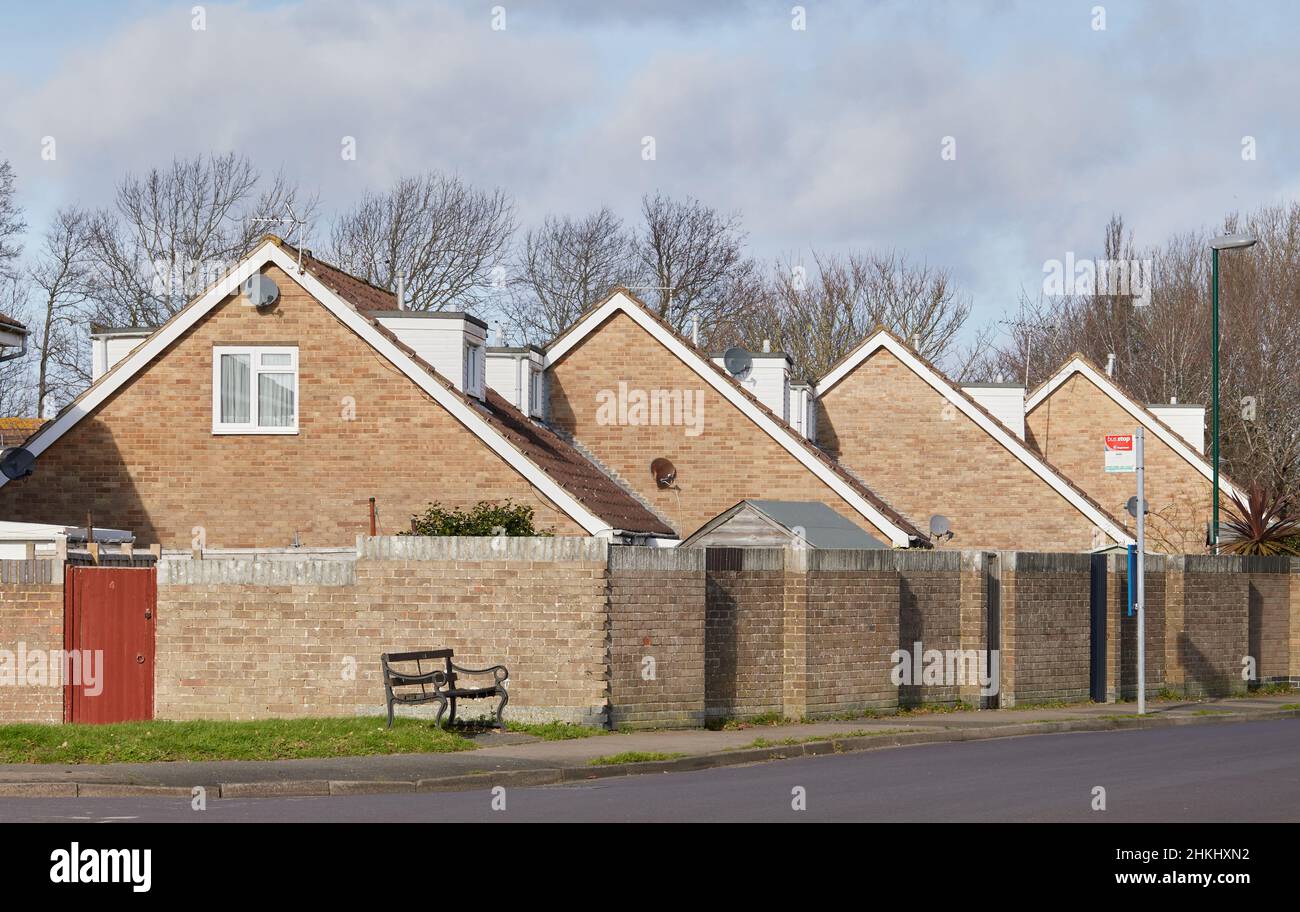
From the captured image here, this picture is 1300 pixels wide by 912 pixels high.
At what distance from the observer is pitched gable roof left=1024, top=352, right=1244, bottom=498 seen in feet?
146

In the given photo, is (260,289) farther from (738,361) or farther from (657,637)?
(738,361)

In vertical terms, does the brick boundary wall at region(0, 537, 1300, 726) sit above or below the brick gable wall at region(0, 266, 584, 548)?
below

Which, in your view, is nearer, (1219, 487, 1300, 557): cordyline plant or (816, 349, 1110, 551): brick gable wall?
(1219, 487, 1300, 557): cordyline plant

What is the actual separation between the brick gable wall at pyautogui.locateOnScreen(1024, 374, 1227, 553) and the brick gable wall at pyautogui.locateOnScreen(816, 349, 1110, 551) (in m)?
5.59

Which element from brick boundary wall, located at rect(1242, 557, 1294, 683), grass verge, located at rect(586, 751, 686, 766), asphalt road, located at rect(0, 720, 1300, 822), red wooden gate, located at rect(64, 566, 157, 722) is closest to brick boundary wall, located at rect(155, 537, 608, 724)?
red wooden gate, located at rect(64, 566, 157, 722)

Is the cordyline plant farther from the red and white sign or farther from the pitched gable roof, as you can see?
the red and white sign

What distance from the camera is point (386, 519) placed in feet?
91.6

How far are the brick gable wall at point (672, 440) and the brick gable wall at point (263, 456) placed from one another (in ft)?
25.7

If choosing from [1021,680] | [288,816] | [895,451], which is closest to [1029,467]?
[895,451]

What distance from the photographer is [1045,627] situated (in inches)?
1085

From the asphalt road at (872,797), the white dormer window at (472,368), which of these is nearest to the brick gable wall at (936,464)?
the white dormer window at (472,368)

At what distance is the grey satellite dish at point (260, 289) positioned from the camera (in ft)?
90.7

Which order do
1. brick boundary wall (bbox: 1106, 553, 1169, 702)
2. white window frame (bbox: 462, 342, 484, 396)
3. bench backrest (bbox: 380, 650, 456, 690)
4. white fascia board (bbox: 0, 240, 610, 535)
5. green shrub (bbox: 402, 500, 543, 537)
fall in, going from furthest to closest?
white window frame (bbox: 462, 342, 484, 396)
brick boundary wall (bbox: 1106, 553, 1169, 702)
white fascia board (bbox: 0, 240, 610, 535)
green shrub (bbox: 402, 500, 543, 537)
bench backrest (bbox: 380, 650, 456, 690)
